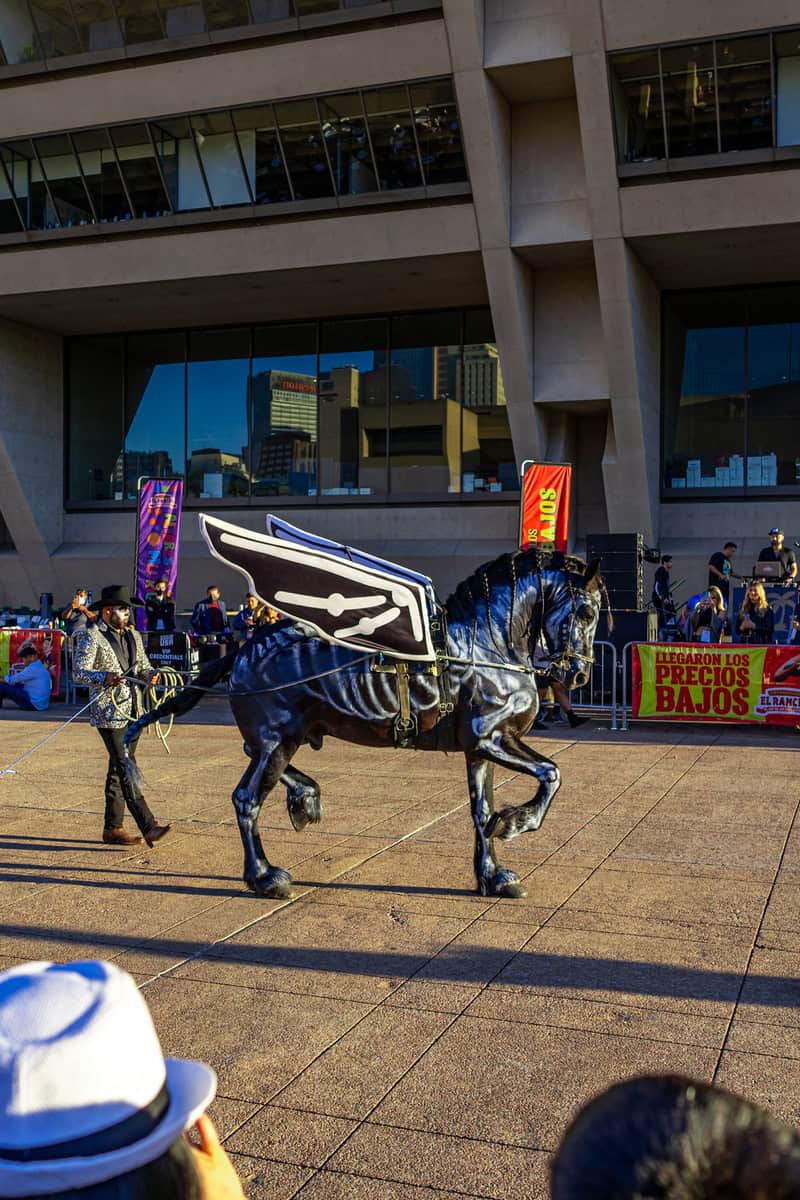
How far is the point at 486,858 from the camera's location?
773 cm

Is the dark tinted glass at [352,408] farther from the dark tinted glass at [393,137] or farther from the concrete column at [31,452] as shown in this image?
the concrete column at [31,452]

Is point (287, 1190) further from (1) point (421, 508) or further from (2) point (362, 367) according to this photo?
(2) point (362, 367)

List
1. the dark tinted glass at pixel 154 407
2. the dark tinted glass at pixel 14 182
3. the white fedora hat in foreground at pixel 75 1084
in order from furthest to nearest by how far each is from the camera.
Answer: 1. the dark tinted glass at pixel 154 407
2. the dark tinted glass at pixel 14 182
3. the white fedora hat in foreground at pixel 75 1084

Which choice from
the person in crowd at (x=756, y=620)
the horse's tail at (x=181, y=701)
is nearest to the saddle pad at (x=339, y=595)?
the horse's tail at (x=181, y=701)

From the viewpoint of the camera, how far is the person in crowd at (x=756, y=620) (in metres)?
19.4

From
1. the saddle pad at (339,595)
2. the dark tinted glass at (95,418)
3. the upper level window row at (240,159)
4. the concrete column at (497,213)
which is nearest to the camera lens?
the saddle pad at (339,595)

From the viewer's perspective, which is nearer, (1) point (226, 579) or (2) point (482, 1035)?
(2) point (482, 1035)

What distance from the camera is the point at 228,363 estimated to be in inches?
1266

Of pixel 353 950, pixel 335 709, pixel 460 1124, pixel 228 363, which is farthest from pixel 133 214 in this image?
pixel 460 1124

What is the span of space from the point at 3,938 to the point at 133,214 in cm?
2380

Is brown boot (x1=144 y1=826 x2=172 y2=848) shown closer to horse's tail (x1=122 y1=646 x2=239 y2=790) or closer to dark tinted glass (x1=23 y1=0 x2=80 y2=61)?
horse's tail (x1=122 y1=646 x2=239 y2=790)

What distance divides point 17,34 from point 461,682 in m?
25.2

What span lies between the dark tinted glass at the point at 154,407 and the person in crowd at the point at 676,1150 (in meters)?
32.3

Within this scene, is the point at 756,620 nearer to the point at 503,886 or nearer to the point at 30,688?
Answer: the point at 30,688
